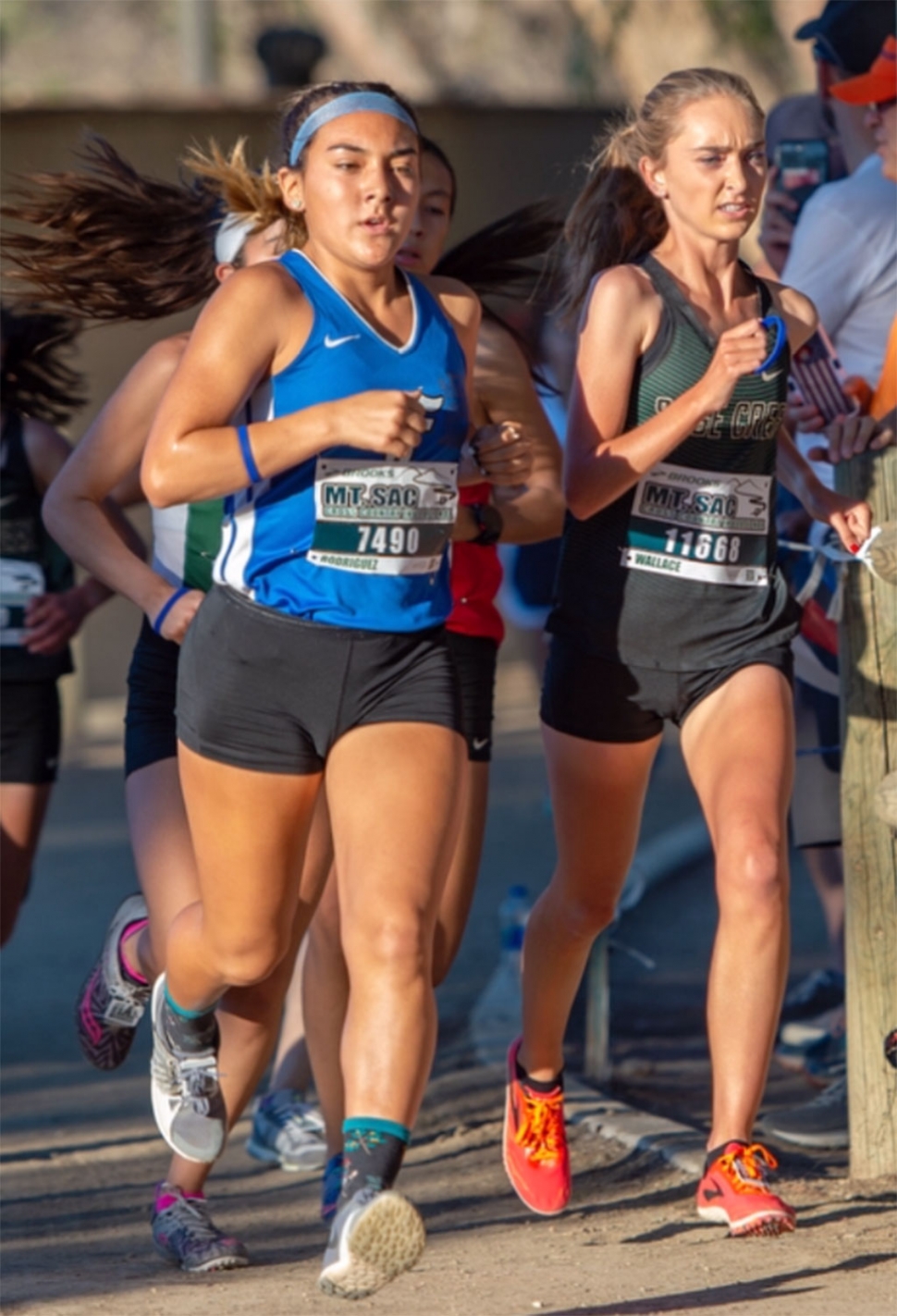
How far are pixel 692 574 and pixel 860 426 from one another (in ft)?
2.28

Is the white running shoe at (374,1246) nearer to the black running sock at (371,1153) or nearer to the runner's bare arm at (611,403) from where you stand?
the black running sock at (371,1153)

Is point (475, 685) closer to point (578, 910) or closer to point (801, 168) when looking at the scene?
point (578, 910)

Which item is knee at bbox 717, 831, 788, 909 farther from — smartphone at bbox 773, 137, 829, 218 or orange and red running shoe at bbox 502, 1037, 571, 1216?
smartphone at bbox 773, 137, 829, 218

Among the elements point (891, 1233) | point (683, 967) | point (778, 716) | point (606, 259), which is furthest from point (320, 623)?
point (683, 967)

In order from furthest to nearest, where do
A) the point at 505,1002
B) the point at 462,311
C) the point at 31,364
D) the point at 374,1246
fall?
the point at 505,1002 < the point at 31,364 < the point at 462,311 < the point at 374,1246

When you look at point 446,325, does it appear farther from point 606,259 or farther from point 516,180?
point 516,180

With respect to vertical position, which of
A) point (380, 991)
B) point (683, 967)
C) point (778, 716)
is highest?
point (778, 716)

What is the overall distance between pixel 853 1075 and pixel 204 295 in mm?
2372

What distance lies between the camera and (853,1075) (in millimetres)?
5074

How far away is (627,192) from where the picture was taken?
493cm

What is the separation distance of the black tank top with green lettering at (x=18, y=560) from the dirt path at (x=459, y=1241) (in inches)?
52.7

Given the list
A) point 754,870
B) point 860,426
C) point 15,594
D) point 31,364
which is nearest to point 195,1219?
point 754,870

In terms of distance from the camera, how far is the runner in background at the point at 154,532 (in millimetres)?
4840

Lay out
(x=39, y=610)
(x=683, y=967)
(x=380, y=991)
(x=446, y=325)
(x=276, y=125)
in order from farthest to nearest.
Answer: (x=683, y=967), (x=39, y=610), (x=276, y=125), (x=446, y=325), (x=380, y=991)
